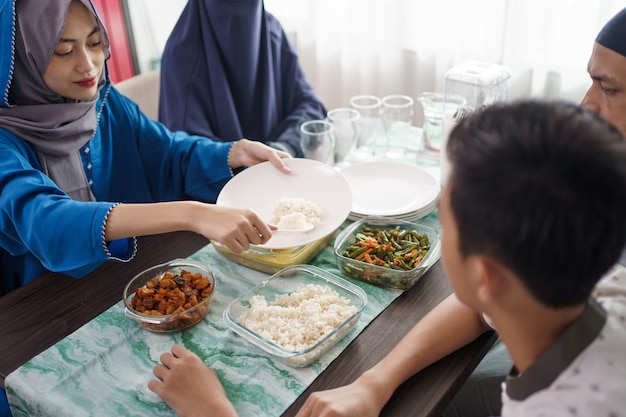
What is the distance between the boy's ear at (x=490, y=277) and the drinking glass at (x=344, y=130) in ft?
3.91

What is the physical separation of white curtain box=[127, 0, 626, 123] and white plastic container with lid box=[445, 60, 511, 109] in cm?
54

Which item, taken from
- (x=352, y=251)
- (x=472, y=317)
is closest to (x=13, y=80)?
(x=352, y=251)

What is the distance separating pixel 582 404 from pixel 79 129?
4.69ft

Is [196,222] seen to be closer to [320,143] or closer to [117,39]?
[320,143]

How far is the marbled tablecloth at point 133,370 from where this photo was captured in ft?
3.18

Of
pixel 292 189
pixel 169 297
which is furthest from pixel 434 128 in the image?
pixel 169 297

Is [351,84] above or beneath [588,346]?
beneath

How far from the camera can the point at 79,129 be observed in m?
1.57

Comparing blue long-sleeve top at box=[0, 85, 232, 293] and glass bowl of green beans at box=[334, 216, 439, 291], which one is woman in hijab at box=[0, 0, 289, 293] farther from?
glass bowl of green beans at box=[334, 216, 439, 291]

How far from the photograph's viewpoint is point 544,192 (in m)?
0.62

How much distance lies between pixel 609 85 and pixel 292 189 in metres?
0.83

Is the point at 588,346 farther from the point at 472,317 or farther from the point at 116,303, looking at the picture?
the point at 116,303

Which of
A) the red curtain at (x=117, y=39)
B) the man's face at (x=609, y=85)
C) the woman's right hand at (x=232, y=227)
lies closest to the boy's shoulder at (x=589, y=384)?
the woman's right hand at (x=232, y=227)

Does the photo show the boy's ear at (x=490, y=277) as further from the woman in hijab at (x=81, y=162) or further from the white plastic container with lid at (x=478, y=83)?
the white plastic container with lid at (x=478, y=83)
